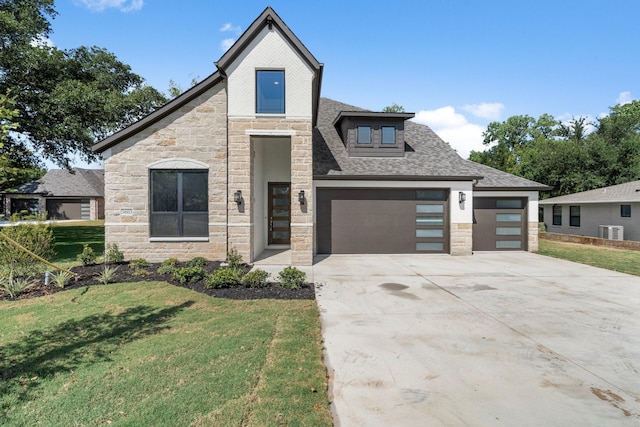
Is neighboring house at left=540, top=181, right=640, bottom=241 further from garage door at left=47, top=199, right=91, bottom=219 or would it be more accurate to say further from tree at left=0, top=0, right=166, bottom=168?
garage door at left=47, top=199, right=91, bottom=219

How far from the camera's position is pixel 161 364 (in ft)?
12.5

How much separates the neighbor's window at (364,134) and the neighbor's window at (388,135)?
0.69 metres

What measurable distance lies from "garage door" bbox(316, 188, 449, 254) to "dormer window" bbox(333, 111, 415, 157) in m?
2.06

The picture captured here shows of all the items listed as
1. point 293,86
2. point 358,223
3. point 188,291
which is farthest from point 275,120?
point 188,291

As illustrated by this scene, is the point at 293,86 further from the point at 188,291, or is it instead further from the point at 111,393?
the point at 111,393

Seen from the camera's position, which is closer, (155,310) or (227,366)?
(227,366)

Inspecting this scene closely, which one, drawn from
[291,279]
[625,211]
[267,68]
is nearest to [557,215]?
[625,211]

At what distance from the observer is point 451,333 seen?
16.1 feet

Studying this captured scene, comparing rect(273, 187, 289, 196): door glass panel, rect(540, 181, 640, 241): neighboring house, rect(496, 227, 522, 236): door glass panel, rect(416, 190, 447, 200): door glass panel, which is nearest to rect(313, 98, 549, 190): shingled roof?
rect(416, 190, 447, 200): door glass panel

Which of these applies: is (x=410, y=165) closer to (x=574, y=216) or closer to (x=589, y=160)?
(x=574, y=216)

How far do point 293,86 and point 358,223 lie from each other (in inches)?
231

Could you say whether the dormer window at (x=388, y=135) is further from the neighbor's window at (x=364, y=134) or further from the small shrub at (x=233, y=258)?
the small shrub at (x=233, y=258)

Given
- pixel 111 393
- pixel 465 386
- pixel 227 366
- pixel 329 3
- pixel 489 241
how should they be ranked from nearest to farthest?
pixel 111 393
pixel 465 386
pixel 227 366
pixel 329 3
pixel 489 241

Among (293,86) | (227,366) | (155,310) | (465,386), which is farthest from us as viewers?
(293,86)
